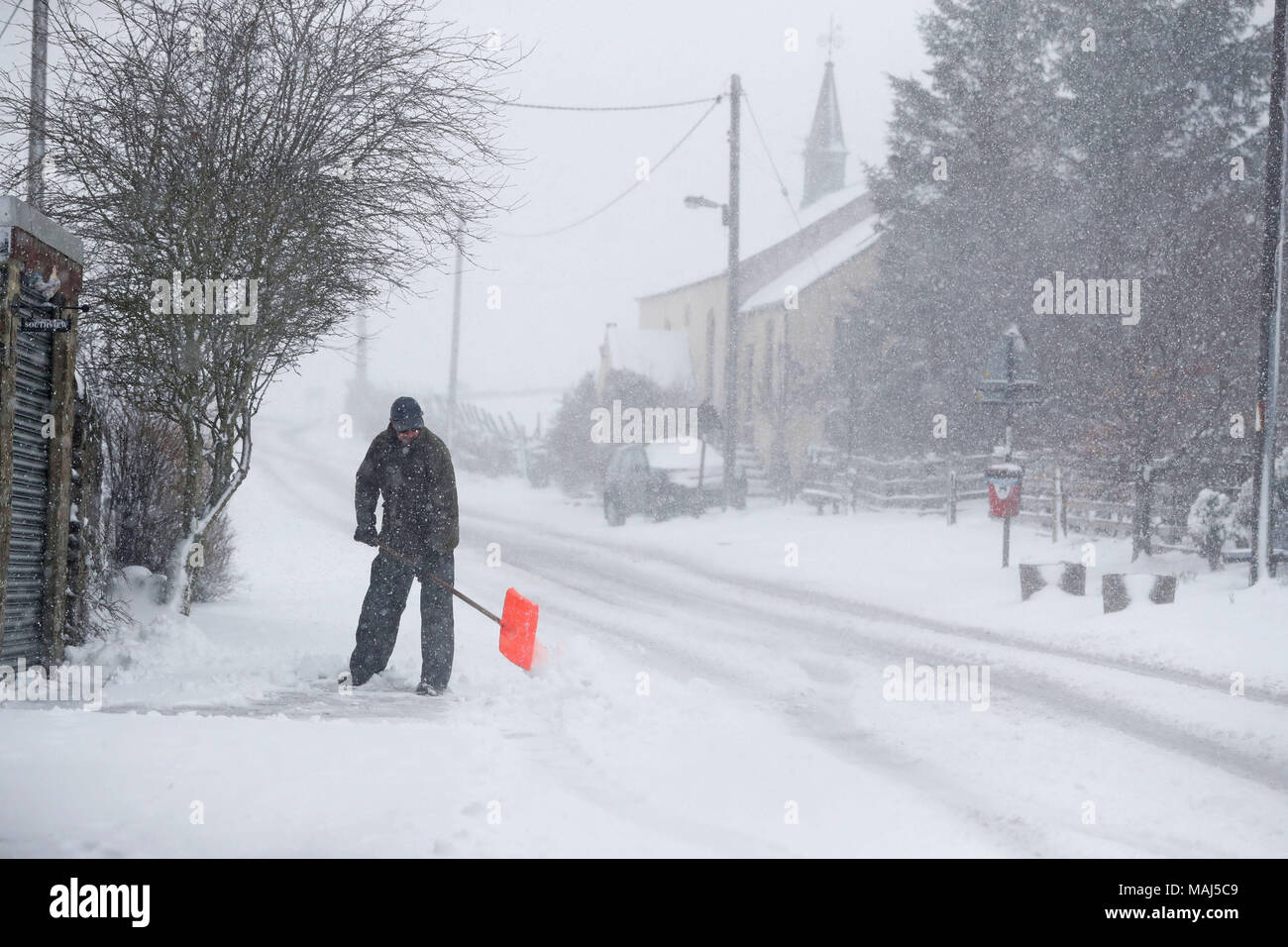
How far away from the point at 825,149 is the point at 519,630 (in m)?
49.4

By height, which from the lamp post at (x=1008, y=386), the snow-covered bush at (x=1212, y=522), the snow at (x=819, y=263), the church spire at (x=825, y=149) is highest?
the church spire at (x=825, y=149)

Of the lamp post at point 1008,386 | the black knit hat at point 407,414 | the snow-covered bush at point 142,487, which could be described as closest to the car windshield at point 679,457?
the lamp post at point 1008,386

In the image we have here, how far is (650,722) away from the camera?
6426mm

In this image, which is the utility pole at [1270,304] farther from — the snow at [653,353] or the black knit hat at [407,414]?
the snow at [653,353]

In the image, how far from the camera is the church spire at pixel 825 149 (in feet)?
174

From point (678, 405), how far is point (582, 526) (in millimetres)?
12277

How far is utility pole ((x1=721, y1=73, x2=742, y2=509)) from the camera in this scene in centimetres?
2388

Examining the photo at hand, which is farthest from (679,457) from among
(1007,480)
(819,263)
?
(819,263)

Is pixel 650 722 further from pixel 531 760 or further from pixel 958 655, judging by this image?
pixel 958 655

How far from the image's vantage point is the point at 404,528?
287 inches

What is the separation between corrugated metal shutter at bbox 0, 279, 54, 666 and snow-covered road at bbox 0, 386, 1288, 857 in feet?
1.99

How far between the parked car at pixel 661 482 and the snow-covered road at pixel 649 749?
1224 cm

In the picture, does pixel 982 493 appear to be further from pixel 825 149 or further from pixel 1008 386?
pixel 825 149
